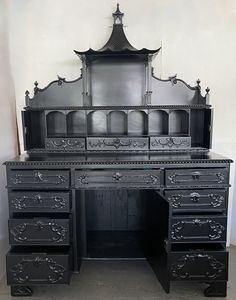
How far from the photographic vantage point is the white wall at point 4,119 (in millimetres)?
2076

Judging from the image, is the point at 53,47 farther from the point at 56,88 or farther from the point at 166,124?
the point at 166,124

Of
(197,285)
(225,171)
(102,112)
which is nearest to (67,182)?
(102,112)

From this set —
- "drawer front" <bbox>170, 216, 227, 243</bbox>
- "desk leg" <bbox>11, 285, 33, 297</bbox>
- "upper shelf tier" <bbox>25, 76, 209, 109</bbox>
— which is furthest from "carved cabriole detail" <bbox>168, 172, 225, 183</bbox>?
"desk leg" <bbox>11, 285, 33, 297</bbox>

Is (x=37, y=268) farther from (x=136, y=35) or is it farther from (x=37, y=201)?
(x=136, y=35)

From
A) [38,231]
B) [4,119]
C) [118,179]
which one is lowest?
[38,231]

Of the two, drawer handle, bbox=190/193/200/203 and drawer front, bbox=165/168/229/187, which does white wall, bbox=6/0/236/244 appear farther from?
drawer handle, bbox=190/193/200/203

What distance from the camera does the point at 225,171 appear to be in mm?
1730

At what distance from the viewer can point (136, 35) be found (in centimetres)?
223

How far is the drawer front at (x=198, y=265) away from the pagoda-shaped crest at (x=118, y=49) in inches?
53.5

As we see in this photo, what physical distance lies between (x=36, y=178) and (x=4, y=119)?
0.68 metres

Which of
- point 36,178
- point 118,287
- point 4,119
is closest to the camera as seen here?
point 36,178

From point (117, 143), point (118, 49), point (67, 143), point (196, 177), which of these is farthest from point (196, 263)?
point (118, 49)

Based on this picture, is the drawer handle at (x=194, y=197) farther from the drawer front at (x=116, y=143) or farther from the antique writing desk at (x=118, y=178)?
→ the drawer front at (x=116, y=143)

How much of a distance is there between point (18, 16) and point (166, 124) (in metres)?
1.44
